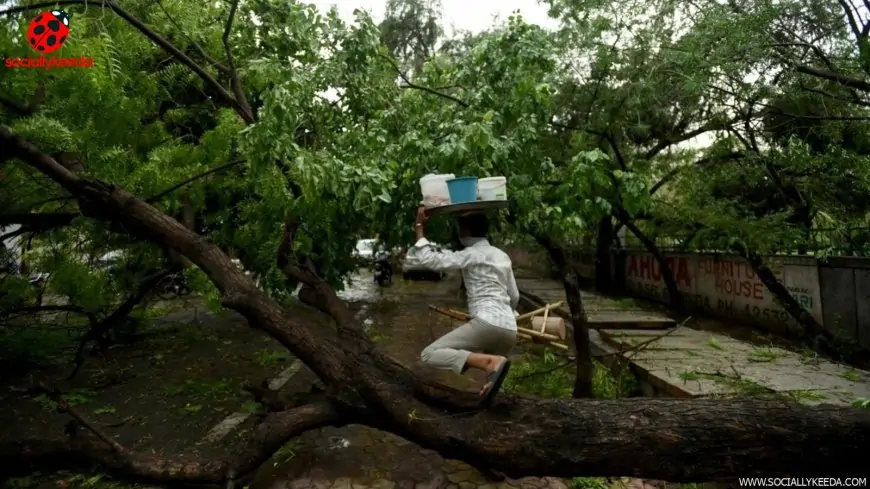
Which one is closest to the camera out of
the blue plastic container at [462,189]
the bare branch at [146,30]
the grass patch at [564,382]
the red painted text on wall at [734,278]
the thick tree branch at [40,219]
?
the blue plastic container at [462,189]

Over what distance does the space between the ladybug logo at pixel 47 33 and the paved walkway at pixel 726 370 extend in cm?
567

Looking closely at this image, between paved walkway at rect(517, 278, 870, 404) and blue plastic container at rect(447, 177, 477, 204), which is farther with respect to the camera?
paved walkway at rect(517, 278, 870, 404)

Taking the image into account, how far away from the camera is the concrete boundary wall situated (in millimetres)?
7852

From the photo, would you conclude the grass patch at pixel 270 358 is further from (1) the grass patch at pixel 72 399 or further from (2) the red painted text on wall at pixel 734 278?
(2) the red painted text on wall at pixel 734 278

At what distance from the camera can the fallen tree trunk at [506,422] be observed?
3098 mm

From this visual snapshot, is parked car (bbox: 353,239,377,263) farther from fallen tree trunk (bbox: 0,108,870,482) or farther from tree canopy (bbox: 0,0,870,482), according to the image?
fallen tree trunk (bbox: 0,108,870,482)

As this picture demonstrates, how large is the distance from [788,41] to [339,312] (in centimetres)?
608

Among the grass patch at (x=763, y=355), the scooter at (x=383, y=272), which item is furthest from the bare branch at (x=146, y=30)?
the scooter at (x=383, y=272)

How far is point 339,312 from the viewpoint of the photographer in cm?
471

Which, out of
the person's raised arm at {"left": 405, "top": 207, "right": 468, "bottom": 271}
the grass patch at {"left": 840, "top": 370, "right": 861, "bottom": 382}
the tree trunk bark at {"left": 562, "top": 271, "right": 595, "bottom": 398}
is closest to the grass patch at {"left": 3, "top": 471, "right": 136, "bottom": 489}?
the person's raised arm at {"left": 405, "top": 207, "right": 468, "bottom": 271}

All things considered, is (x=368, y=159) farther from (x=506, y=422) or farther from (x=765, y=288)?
(x=765, y=288)

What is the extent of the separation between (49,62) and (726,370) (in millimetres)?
6956

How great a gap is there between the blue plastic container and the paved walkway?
2.49 meters

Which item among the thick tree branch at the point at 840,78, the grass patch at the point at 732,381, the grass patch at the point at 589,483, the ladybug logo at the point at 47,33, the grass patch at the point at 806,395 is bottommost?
the grass patch at the point at 589,483
